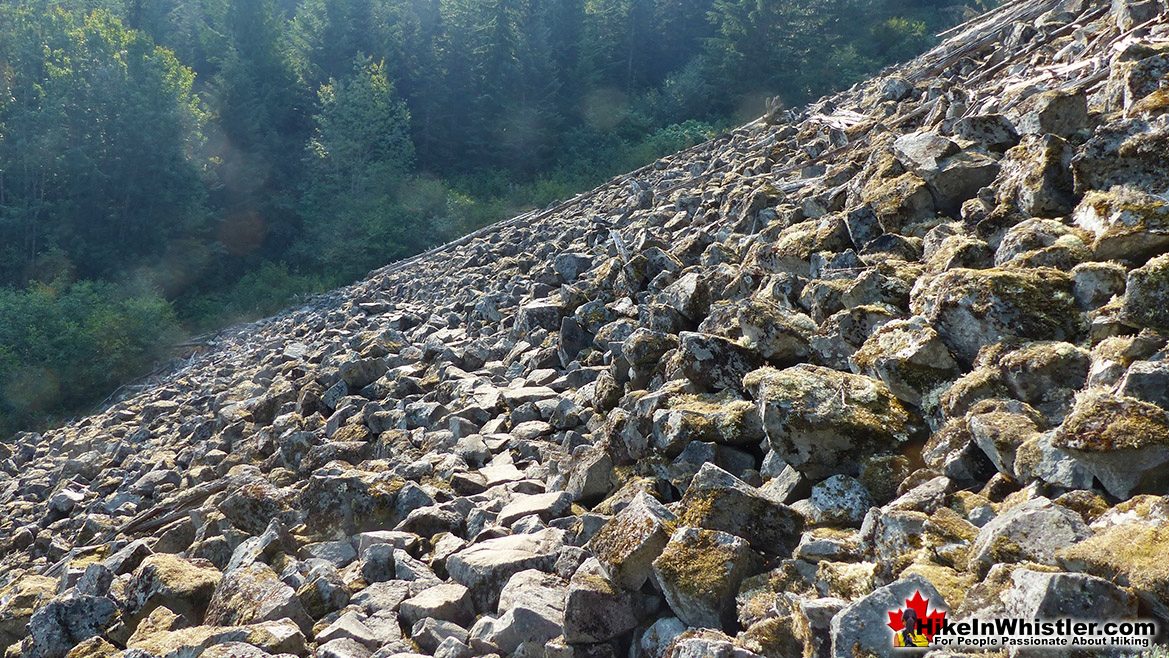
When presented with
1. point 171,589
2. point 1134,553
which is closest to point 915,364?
point 1134,553

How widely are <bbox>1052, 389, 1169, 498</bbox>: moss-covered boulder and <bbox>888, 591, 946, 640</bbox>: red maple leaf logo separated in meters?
0.64

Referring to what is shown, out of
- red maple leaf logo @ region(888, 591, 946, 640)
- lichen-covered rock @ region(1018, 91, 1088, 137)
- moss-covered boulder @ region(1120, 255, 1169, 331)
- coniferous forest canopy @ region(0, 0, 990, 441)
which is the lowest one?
red maple leaf logo @ region(888, 591, 946, 640)

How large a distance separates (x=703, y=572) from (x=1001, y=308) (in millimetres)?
1516

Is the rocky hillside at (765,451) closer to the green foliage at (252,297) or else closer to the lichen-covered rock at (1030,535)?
the lichen-covered rock at (1030,535)

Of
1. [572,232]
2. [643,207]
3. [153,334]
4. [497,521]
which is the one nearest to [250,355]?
[572,232]

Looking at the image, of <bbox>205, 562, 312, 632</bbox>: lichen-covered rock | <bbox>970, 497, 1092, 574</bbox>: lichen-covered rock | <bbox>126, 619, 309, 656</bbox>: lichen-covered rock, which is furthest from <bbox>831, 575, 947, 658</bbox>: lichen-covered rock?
<bbox>205, 562, 312, 632</bbox>: lichen-covered rock

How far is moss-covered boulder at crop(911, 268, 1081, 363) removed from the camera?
301 centimetres

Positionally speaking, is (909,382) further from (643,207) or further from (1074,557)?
(643,207)

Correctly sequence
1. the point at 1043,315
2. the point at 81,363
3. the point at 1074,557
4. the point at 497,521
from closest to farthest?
the point at 1074,557 < the point at 1043,315 < the point at 497,521 < the point at 81,363

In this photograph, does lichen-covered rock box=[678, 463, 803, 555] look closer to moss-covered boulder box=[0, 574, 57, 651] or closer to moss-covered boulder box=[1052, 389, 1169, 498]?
moss-covered boulder box=[1052, 389, 1169, 498]

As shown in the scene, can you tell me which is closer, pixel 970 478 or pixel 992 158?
pixel 970 478

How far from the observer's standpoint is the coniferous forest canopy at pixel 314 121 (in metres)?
27.8

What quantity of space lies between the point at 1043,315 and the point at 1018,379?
0.39 metres

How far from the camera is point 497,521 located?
13.2 feet
